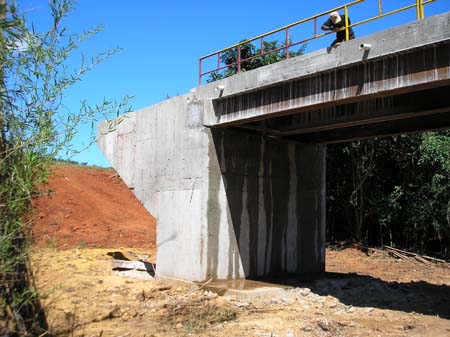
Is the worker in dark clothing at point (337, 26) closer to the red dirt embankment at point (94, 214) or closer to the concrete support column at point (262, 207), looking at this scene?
the concrete support column at point (262, 207)

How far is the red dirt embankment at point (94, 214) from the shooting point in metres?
23.3

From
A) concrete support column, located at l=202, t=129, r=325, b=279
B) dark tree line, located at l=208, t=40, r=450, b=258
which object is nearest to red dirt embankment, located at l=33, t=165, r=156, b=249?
dark tree line, located at l=208, t=40, r=450, b=258

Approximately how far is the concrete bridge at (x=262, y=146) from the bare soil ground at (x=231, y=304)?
1.48 meters

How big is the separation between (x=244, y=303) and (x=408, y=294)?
4674 mm

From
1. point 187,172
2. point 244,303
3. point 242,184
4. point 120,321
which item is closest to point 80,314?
point 120,321

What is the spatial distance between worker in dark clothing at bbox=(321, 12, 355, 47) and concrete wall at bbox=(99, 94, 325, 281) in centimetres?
398

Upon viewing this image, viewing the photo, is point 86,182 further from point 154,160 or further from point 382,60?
point 382,60

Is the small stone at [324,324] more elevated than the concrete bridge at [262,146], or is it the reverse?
the concrete bridge at [262,146]

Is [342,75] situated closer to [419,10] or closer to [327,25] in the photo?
[327,25]

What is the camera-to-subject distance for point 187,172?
12.6m

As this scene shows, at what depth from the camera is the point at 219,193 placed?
12.4 metres

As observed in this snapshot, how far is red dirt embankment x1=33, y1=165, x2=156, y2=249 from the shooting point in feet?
76.4

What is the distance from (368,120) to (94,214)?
734 inches

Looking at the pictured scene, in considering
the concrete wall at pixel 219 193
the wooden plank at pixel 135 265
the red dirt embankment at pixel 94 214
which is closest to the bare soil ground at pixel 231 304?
the wooden plank at pixel 135 265
